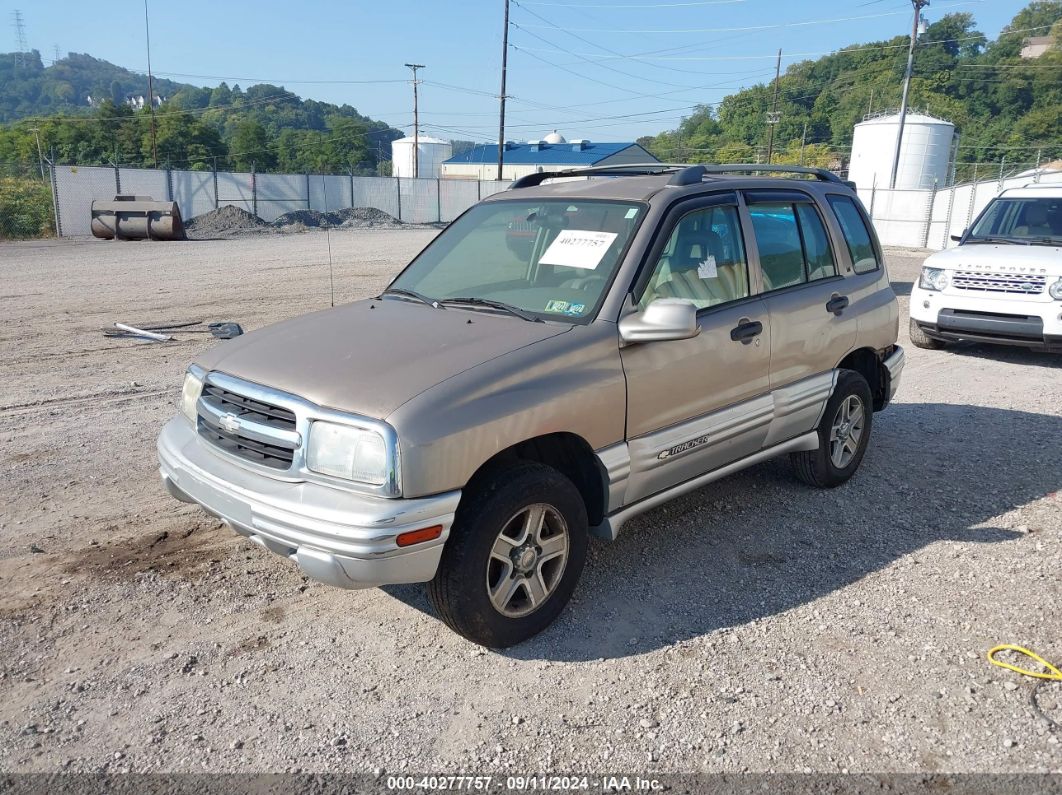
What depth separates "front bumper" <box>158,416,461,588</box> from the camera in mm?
3146

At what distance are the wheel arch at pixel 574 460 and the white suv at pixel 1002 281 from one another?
24.7ft

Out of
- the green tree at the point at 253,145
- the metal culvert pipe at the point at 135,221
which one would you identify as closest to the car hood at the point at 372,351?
the metal culvert pipe at the point at 135,221

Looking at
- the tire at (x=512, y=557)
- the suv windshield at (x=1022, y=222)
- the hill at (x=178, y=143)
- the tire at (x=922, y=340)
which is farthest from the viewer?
the hill at (x=178, y=143)

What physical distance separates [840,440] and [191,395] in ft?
13.2

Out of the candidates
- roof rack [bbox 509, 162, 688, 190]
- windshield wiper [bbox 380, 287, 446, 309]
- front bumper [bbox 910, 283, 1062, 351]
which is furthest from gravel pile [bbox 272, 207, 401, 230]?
windshield wiper [bbox 380, 287, 446, 309]

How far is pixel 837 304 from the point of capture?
524cm

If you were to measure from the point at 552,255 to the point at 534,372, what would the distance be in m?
1.00

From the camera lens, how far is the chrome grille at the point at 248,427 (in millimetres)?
3391

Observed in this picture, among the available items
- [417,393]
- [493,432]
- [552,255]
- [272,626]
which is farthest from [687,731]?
[552,255]

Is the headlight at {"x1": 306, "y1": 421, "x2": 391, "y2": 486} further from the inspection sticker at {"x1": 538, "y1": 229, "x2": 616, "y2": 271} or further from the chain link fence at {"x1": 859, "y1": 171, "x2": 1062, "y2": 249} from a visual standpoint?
the chain link fence at {"x1": 859, "y1": 171, "x2": 1062, "y2": 249}

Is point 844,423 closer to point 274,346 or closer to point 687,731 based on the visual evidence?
point 687,731

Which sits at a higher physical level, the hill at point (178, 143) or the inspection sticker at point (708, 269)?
the hill at point (178, 143)

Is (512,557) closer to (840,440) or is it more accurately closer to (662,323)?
(662,323)

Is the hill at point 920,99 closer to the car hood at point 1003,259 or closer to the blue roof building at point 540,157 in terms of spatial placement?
the blue roof building at point 540,157
